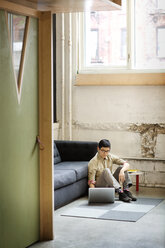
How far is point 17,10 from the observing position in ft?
16.3

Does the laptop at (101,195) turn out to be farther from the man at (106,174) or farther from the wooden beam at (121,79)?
the wooden beam at (121,79)

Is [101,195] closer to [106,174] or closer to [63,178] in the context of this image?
[106,174]

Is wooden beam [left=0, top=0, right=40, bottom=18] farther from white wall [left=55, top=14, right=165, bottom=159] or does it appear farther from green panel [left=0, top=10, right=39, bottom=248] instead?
white wall [left=55, top=14, right=165, bottom=159]

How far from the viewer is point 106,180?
746 centimetres

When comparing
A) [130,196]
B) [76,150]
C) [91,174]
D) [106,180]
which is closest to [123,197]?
[130,196]

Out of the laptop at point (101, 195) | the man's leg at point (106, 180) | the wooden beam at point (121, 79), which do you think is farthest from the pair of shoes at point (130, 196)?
the wooden beam at point (121, 79)

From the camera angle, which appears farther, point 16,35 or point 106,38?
point 106,38

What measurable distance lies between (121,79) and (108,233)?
3.54m

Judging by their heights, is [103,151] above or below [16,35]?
below

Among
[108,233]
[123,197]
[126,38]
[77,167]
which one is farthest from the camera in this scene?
[126,38]

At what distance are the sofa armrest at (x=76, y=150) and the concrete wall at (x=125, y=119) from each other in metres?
0.65

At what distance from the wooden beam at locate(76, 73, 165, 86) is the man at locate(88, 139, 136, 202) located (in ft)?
4.63

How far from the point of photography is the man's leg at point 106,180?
24.5ft

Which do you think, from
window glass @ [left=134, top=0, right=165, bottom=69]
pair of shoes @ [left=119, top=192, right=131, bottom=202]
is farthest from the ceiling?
window glass @ [left=134, top=0, right=165, bottom=69]
